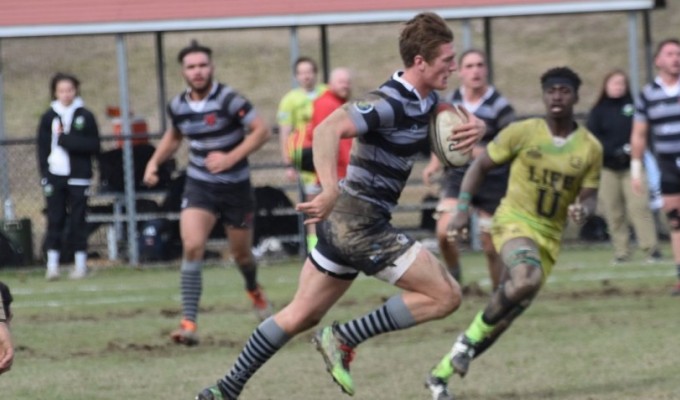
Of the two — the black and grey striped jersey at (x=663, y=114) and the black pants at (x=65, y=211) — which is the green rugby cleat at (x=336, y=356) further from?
the black pants at (x=65, y=211)

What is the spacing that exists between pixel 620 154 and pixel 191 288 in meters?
7.28

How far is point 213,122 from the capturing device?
11.2 m

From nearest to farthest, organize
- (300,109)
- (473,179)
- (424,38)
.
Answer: (424,38) → (473,179) → (300,109)

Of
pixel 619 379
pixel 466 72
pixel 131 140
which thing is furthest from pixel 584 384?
pixel 131 140

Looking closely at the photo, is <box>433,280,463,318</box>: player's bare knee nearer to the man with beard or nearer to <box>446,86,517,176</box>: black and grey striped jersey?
the man with beard

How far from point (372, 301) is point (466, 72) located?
2554mm

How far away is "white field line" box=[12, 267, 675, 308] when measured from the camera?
566 inches

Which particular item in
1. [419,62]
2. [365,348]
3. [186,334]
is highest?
[419,62]

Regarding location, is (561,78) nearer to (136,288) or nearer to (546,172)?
(546,172)

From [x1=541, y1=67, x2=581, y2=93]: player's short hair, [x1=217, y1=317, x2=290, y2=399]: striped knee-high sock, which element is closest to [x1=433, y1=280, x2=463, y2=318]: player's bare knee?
[x1=217, y1=317, x2=290, y2=399]: striped knee-high sock

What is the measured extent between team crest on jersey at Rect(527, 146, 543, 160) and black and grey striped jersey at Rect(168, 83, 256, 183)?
2599mm

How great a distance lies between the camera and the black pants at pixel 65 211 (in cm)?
1708

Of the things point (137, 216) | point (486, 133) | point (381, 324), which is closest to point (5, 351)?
point (381, 324)

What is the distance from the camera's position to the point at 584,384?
8.75 metres
